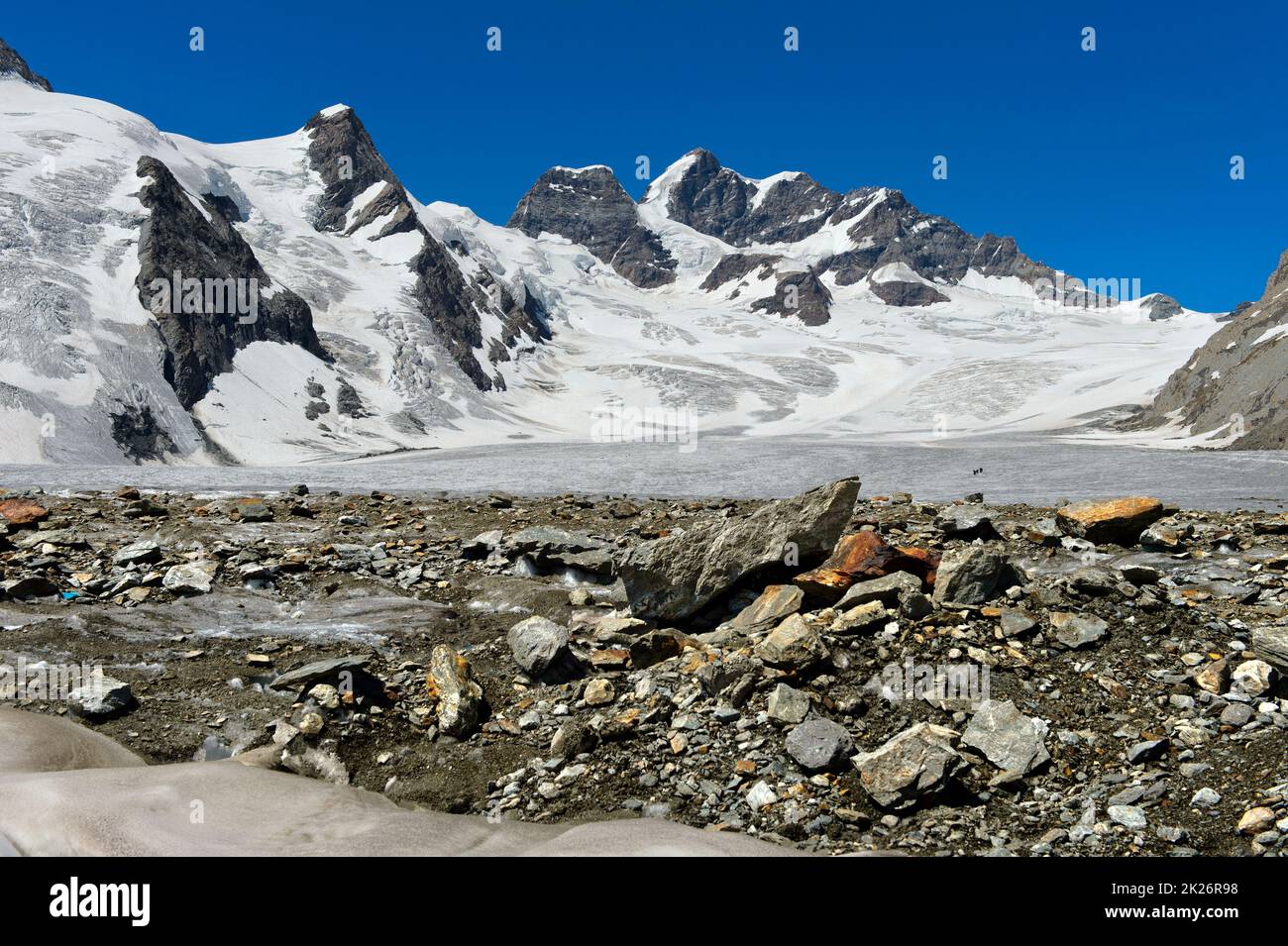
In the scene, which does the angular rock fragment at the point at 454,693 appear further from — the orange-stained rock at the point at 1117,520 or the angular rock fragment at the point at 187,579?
the orange-stained rock at the point at 1117,520

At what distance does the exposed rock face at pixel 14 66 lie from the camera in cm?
10206

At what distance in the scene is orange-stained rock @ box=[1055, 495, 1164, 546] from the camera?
12.1 metres

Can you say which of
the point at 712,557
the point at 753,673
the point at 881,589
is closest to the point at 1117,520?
the point at 881,589

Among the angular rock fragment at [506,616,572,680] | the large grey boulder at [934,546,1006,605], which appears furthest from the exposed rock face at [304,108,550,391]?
the large grey boulder at [934,546,1006,605]

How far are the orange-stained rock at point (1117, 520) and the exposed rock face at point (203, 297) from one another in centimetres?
6664

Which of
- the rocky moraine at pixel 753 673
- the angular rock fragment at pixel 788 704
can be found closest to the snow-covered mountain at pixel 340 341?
the rocky moraine at pixel 753 673

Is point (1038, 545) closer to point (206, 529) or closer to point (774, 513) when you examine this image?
point (774, 513)

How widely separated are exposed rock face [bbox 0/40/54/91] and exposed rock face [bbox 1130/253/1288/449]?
142 meters

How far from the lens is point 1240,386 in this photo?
184ft

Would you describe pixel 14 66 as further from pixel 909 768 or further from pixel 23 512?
pixel 909 768

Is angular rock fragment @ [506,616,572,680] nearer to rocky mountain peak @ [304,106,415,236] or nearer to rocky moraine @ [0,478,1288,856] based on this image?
rocky moraine @ [0,478,1288,856]

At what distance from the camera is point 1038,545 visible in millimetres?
12398
